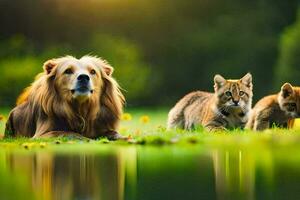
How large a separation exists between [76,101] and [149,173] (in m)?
1.68

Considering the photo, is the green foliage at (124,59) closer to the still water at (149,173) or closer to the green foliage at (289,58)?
the green foliage at (289,58)

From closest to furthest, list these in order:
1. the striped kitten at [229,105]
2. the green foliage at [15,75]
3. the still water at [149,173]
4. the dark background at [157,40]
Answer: the still water at [149,173], the striped kitten at [229,105], the green foliage at [15,75], the dark background at [157,40]

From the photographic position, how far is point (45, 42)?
964 centimetres

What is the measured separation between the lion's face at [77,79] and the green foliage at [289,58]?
3237 mm

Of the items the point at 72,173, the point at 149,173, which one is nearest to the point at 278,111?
the point at 149,173

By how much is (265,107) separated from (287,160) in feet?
4.59

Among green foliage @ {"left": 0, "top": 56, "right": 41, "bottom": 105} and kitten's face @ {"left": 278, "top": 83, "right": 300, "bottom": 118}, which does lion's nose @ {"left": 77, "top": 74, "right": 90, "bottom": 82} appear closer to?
kitten's face @ {"left": 278, "top": 83, "right": 300, "bottom": 118}

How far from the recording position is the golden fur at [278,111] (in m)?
6.31

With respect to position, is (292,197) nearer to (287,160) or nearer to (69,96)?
(287,160)

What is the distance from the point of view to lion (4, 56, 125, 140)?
19.9ft

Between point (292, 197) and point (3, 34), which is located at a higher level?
point (3, 34)

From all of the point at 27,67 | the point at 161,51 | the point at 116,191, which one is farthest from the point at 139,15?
the point at 116,191

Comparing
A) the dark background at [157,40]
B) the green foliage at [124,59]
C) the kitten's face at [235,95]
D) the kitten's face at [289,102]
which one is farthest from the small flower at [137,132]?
the green foliage at [124,59]

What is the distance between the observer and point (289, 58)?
30.2 feet
